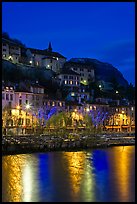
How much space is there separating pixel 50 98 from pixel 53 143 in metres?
11.7

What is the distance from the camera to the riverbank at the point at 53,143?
18516mm

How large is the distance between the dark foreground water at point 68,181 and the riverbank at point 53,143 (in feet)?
13.0

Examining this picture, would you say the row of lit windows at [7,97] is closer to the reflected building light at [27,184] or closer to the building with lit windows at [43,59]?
the building with lit windows at [43,59]

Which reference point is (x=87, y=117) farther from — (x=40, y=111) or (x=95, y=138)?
(x=95, y=138)

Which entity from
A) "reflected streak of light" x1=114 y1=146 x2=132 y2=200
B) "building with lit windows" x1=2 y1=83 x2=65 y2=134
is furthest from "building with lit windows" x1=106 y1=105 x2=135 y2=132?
"reflected streak of light" x1=114 y1=146 x2=132 y2=200

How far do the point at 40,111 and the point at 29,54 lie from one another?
48.4ft

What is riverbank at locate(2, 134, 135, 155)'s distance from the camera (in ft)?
60.7

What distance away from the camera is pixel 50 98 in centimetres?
3209

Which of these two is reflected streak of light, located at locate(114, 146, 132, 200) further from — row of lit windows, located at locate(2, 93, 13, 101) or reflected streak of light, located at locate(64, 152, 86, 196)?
row of lit windows, located at locate(2, 93, 13, 101)

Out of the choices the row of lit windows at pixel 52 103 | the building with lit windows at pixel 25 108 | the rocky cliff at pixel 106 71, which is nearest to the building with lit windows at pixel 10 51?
the building with lit windows at pixel 25 108

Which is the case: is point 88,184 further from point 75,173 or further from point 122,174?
point 122,174

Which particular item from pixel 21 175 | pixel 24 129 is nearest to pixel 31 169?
pixel 21 175

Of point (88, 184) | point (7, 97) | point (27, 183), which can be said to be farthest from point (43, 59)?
point (88, 184)

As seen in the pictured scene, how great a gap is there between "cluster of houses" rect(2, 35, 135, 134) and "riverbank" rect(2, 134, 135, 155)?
5115 mm
